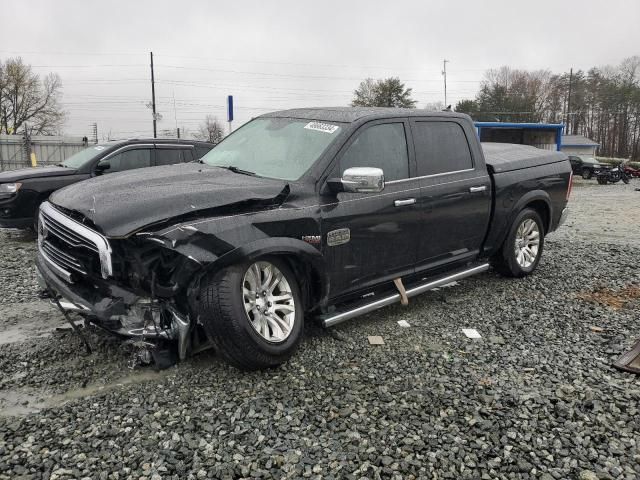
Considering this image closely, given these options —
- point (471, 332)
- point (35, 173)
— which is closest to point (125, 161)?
point (35, 173)

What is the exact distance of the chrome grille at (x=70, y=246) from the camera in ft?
10.5

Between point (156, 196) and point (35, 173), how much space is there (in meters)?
5.69

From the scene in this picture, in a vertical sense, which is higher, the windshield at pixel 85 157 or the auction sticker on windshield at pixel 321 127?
the auction sticker on windshield at pixel 321 127

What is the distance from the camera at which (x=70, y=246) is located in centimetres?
348

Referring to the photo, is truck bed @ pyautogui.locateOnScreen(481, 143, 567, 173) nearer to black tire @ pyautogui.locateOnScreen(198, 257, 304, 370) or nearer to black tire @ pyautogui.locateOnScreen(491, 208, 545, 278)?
black tire @ pyautogui.locateOnScreen(491, 208, 545, 278)

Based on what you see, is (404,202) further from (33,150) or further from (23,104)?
(23,104)

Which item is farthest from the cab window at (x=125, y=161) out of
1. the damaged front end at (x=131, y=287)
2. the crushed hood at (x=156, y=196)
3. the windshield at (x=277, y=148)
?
the damaged front end at (x=131, y=287)

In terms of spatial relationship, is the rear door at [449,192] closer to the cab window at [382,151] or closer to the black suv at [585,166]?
the cab window at [382,151]

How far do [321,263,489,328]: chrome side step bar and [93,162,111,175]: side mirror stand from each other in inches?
225

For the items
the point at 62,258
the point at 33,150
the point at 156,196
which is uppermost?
the point at 33,150

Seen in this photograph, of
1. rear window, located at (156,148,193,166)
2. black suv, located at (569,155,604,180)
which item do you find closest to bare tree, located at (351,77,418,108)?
black suv, located at (569,155,604,180)

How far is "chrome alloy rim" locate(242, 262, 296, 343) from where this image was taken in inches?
139

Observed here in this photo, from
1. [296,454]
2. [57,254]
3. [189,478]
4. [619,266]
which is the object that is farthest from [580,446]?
[619,266]

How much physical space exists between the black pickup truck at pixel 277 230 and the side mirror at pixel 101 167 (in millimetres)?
4273
